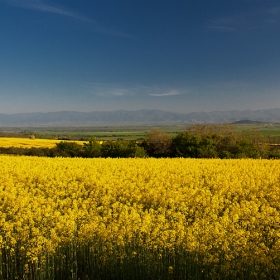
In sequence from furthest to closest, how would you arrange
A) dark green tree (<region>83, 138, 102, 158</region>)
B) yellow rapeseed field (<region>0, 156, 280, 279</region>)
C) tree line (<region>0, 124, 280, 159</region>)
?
dark green tree (<region>83, 138, 102, 158</region>), tree line (<region>0, 124, 280, 159</region>), yellow rapeseed field (<region>0, 156, 280, 279</region>)

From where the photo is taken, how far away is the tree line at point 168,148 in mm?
42041

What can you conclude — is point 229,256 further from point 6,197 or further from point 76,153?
point 76,153

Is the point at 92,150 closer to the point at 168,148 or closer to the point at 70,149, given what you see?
the point at 70,149

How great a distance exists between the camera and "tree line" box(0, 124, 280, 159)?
42.0 meters

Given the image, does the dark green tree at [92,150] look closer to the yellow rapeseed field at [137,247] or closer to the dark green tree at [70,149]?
the dark green tree at [70,149]

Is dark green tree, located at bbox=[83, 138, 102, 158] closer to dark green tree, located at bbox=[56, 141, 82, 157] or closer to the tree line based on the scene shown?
the tree line

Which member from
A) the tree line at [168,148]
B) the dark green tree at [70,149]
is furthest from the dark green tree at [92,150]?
Answer: the dark green tree at [70,149]

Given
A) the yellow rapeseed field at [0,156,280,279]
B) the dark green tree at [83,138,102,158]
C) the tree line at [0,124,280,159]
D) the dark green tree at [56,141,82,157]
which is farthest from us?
the dark green tree at [56,141,82,157]

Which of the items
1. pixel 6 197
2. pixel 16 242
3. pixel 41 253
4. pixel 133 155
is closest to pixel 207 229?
pixel 41 253

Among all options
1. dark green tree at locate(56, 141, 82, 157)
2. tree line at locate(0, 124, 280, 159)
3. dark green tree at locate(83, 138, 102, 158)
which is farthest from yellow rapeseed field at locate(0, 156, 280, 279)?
dark green tree at locate(56, 141, 82, 157)

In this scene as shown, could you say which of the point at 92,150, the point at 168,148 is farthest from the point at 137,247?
the point at 168,148

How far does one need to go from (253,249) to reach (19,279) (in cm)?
557

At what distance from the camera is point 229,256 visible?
6.93m

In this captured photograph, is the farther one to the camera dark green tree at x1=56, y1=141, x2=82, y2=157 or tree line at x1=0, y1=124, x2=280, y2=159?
dark green tree at x1=56, y1=141, x2=82, y2=157
